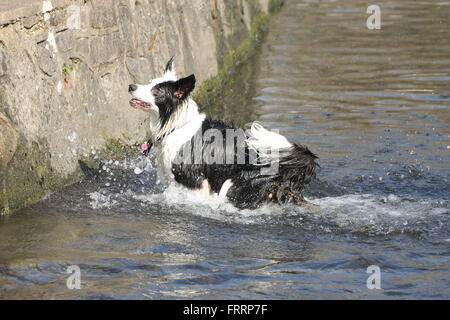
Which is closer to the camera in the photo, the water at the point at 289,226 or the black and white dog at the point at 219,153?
the water at the point at 289,226

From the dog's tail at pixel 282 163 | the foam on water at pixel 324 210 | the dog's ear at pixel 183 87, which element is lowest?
the foam on water at pixel 324 210

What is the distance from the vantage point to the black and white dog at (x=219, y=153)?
23.4 ft

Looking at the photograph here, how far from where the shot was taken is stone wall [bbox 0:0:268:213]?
23.9 feet

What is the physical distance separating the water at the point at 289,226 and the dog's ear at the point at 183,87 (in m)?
0.94

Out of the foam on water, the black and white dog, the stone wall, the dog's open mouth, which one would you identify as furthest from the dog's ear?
the stone wall

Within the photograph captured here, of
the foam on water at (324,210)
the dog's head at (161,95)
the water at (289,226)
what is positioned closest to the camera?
the water at (289,226)

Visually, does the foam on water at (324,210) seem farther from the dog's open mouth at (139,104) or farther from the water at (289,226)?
the dog's open mouth at (139,104)

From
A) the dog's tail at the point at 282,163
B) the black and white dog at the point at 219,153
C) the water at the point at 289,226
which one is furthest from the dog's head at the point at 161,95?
the water at the point at 289,226

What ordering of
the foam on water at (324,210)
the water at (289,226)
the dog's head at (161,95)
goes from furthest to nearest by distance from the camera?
the dog's head at (161,95) → the foam on water at (324,210) → the water at (289,226)

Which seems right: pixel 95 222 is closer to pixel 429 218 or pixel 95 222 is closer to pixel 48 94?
pixel 48 94

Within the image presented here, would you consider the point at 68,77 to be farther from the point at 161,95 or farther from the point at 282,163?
the point at 282,163

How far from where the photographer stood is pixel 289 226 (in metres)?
7.05
